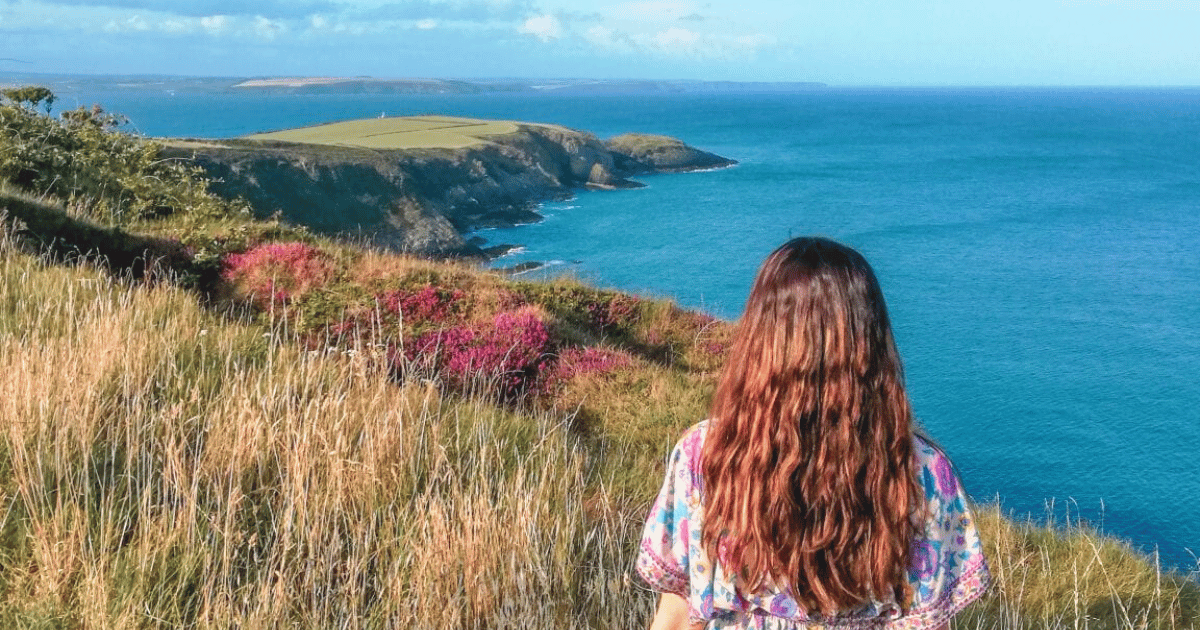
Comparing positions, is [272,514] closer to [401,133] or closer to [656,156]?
[401,133]

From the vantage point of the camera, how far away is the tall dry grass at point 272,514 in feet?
11.7

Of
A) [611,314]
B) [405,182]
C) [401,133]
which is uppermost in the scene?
[401,133]

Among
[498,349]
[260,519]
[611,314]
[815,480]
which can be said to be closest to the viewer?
[815,480]

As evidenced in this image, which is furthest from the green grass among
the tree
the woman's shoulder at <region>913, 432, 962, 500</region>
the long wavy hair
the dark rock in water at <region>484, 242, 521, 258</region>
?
the woman's shoulder at <region>913, 432, 962, 500</region>

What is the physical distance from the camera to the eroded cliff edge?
194 ft

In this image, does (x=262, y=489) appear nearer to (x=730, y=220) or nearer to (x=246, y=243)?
(x=246, y=243)

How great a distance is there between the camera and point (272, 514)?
4.06 metres

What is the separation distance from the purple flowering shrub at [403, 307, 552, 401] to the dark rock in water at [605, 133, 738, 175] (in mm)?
104052

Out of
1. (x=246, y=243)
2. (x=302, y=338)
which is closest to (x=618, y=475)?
(x=302, y=338)

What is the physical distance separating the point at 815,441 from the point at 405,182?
7081 centimetres

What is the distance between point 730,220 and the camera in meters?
80.2

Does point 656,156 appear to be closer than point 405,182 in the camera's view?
No

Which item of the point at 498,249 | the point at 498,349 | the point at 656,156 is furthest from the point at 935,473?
the point at 656,156

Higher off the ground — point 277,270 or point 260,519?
point 260,519
